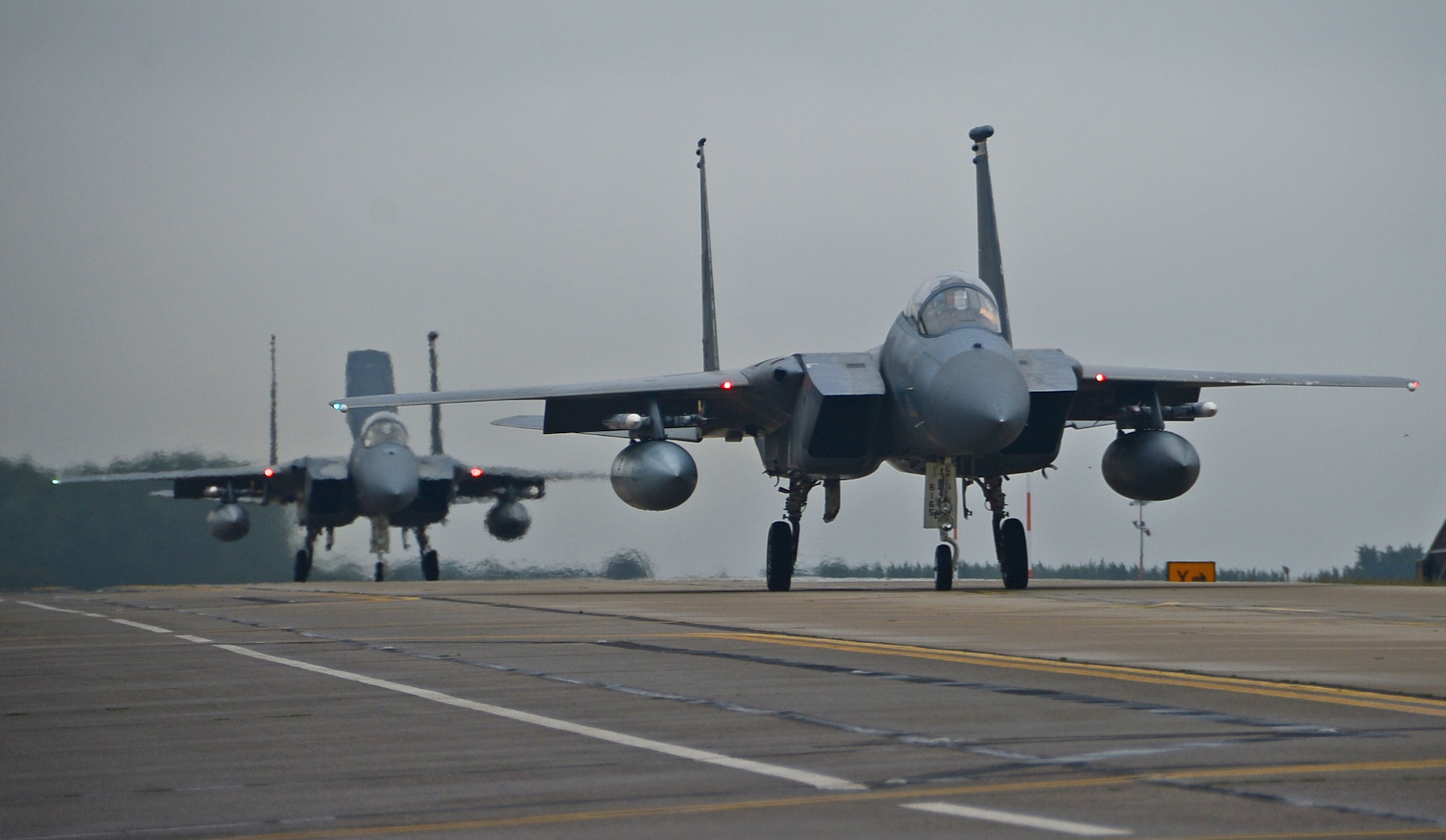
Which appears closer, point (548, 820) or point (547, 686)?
point (548, 820)

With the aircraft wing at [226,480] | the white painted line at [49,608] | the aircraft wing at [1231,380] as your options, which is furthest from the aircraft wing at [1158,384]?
the aircraft wing at [226,480]

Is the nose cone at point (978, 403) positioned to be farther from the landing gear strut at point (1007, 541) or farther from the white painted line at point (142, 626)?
the white painted line at point (142, 626)

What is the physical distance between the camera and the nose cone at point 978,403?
1959 centimetres

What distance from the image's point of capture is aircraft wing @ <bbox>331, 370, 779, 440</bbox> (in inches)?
916

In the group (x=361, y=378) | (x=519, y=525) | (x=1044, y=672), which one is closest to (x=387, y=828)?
(x=1044, y=672)

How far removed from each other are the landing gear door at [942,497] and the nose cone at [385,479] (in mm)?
18208

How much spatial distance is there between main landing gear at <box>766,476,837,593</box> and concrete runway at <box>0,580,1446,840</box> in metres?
9.75

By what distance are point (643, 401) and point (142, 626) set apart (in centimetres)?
952

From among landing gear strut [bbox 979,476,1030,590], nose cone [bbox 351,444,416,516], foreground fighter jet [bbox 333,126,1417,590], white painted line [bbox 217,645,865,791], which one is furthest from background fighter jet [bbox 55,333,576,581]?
white painted line [bbox 217,645,865,791]

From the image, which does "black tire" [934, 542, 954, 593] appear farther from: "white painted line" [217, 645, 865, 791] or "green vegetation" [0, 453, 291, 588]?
"green vegetation" [0, 453, 291, 588]

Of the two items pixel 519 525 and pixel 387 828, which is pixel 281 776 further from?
pixel 519 525

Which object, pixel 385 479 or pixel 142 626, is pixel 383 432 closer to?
pixel 385 479

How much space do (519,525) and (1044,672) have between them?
3448 centimetres

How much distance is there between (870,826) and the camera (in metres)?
4.45
